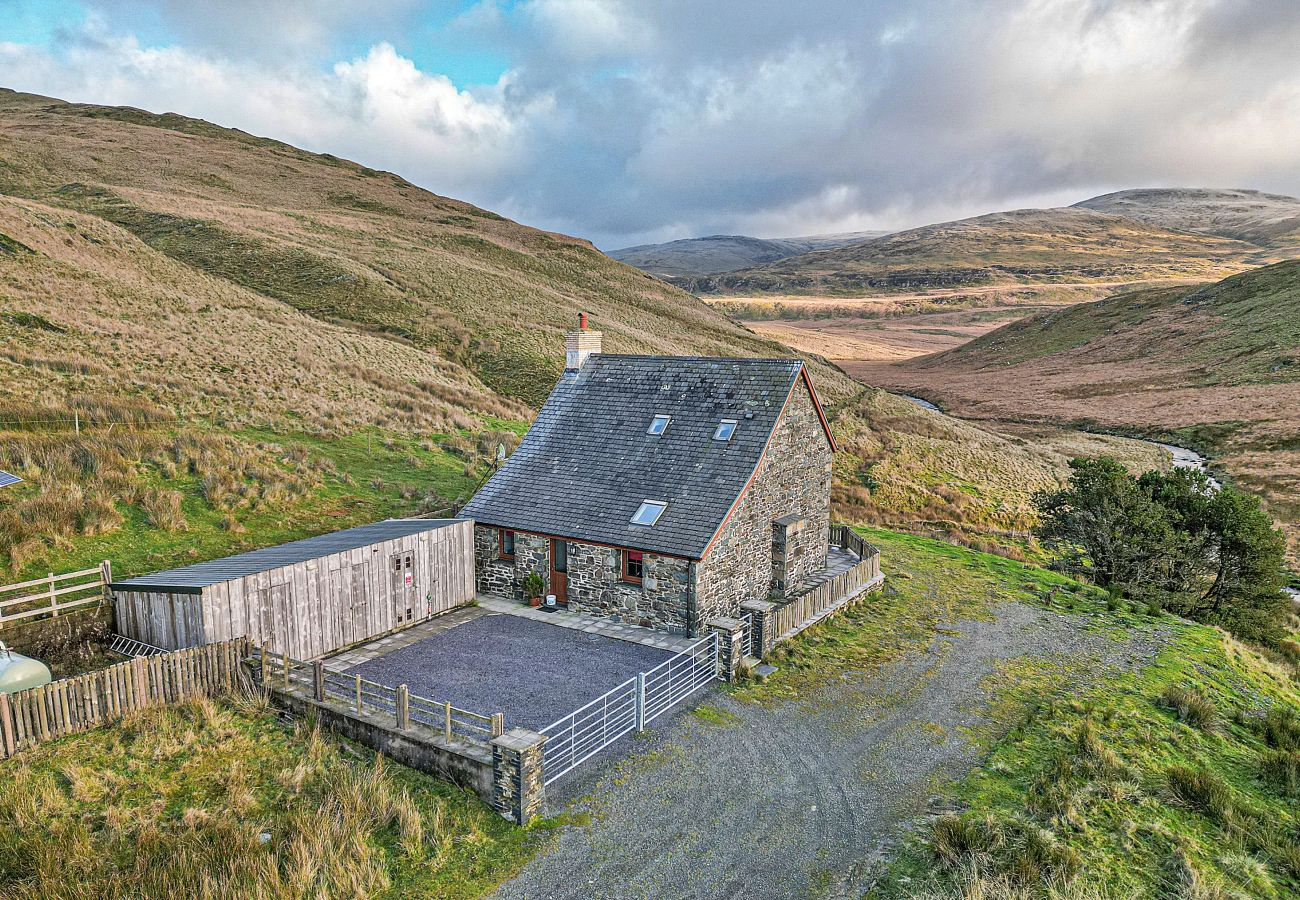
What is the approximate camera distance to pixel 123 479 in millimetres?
21000

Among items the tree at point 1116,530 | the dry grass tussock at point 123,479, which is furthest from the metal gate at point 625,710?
the tree at point 1116,530

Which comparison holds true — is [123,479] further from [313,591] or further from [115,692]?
[115,692]

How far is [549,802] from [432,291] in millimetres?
61840

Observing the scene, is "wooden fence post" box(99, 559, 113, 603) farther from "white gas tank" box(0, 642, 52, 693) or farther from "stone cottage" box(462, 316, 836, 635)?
"stone cottage" box(462, 316, 836, 635)

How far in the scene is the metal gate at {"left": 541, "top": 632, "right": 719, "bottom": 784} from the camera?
12992 mm

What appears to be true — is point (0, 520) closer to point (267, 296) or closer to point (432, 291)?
point (267, 296)

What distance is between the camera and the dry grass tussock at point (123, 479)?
18.0 m

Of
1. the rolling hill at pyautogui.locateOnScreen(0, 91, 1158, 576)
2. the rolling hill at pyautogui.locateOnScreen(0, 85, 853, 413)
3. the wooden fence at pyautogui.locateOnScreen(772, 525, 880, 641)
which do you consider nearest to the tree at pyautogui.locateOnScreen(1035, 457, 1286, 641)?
the rolling hill at pyautogui.locateOnScreen(0, 91, 1158, 576)

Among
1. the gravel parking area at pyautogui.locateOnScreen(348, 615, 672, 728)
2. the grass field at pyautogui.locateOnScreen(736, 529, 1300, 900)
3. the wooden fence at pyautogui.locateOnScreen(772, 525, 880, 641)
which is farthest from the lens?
the wooden fence at pyautogui.locateOnScreen(772, 525, 880, 641)

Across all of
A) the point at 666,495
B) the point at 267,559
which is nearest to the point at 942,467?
the point at 666,495

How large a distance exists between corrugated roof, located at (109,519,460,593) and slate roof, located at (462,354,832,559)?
2573 millimetres

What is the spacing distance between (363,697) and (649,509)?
8.50 m

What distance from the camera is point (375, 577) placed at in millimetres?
17859

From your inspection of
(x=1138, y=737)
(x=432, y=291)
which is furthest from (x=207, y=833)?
(x=432, y=291)
